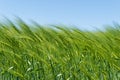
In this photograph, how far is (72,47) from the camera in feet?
6.46

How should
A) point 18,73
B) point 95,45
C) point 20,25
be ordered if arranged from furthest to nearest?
point 20,25 → point 95,45 → point 18,73

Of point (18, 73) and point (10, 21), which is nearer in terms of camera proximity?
point (18, 73)

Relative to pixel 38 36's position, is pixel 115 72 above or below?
below

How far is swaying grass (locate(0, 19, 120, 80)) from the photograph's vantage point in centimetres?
181

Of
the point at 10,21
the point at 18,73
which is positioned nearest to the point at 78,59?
the point at 18,73

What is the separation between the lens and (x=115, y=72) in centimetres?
192

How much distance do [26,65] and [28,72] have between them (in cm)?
6

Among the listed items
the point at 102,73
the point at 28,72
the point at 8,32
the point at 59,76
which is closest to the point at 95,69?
the point at 102,73

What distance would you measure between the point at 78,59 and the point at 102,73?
0.16 metres

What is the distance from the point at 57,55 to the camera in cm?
189

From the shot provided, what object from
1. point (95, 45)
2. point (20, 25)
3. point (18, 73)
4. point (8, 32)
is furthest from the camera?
point (20, 25)

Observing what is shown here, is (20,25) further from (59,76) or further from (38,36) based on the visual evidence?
(59,76)

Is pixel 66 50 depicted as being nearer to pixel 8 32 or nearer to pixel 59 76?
pixel 59 76

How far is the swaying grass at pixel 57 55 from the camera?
5.93ft
